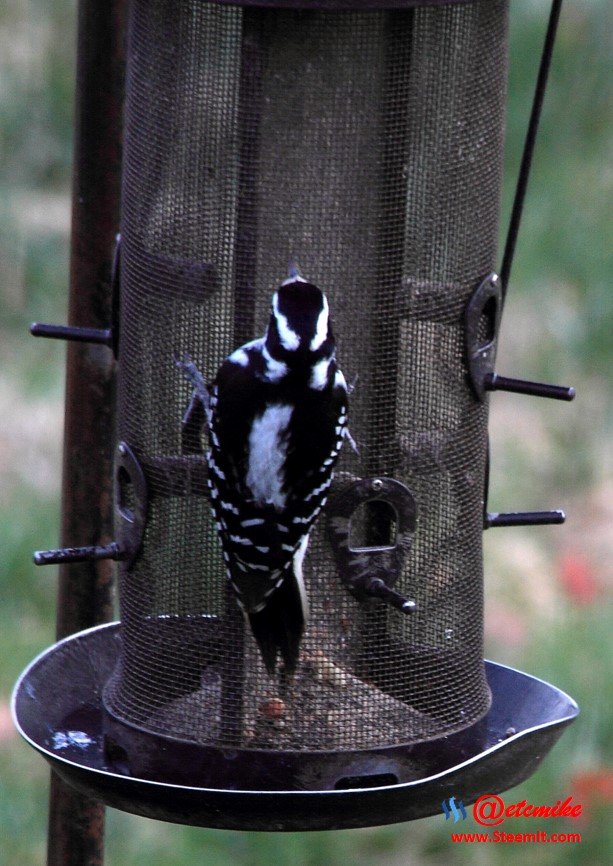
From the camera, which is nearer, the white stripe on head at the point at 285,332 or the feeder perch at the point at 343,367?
the white stripe on head at the point at 285,332

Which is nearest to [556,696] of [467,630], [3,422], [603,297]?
[467,630]

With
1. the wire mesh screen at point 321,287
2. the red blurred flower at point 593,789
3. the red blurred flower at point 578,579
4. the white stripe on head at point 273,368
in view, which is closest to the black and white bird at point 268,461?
the white stripe on head at point 273,368

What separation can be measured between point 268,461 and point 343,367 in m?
0.25

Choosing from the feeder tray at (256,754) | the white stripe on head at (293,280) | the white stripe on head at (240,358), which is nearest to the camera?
the feeder tray at (256,754)

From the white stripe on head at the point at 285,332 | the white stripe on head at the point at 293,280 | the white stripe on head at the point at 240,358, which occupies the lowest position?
the white stripe on head at the point at 240,358

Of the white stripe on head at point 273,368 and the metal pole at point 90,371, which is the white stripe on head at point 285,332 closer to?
the white stripe on head at point 273,368

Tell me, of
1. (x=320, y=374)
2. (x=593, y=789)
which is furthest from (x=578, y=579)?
(x=320, y=374)

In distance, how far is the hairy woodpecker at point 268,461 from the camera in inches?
118

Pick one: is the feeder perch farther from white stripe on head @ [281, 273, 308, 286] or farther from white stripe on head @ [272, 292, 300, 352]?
white stripe on head @ [272, 292, 300, 352]

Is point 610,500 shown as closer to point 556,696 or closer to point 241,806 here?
point 556,696

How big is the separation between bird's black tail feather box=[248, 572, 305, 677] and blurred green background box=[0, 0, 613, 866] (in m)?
2.04

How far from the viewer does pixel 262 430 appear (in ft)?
9.97

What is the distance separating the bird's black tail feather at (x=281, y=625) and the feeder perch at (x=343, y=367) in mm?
48

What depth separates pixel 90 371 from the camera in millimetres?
3434
